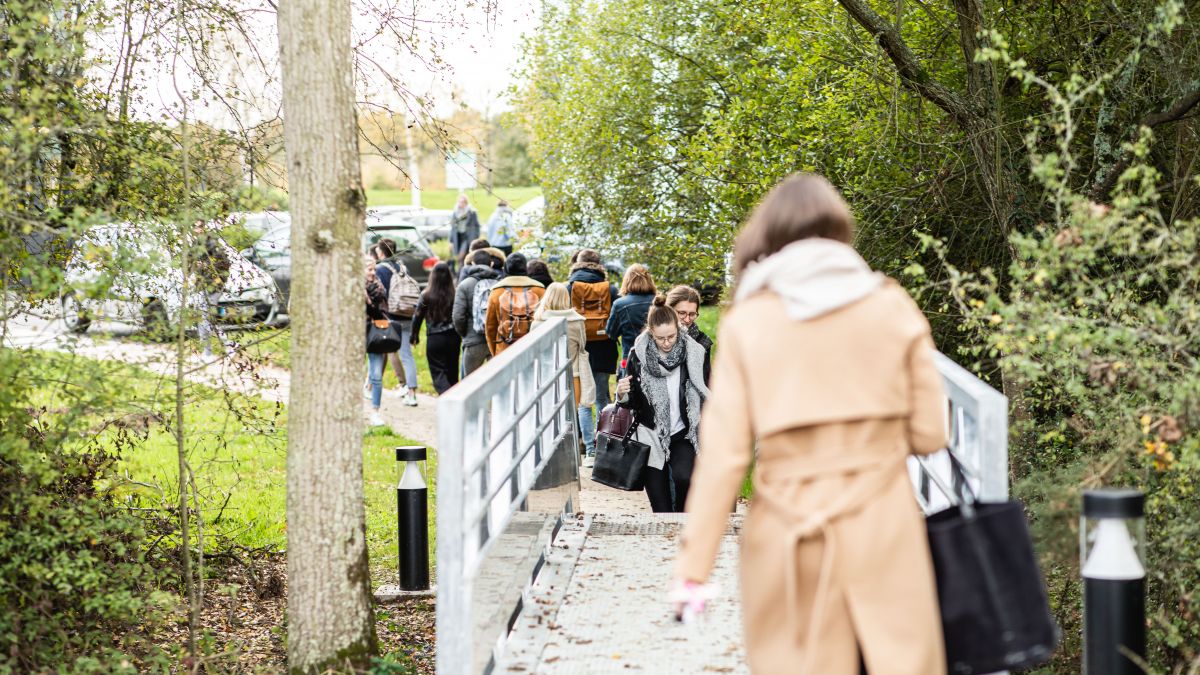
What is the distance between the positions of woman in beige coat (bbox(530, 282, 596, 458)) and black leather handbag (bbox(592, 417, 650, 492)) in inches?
81.7

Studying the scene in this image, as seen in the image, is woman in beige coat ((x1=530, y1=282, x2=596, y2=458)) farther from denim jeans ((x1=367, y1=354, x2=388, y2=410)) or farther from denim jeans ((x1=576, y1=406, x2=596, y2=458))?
denim jeans ((x1=367, y1=354, x2=388, y2=410))

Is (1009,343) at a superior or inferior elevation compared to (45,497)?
superior

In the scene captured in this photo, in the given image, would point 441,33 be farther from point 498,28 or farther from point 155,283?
point 155,283

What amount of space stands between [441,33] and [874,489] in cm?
496

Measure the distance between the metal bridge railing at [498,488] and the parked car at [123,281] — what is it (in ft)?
5.34

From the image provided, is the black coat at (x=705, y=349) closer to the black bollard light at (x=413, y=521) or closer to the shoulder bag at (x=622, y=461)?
the shoulder bag at (x=622, y=461)

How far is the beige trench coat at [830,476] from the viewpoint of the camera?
3312mm

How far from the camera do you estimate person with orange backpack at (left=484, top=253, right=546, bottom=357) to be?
38.4 ft

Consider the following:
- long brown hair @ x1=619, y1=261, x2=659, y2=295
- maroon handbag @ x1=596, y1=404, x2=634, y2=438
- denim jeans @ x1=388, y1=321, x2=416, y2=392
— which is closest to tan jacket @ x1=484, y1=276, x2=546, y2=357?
long brown hair @ x1=619, y1=261, x2=659, y2=295

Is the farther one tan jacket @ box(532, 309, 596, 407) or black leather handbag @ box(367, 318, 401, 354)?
black leather handbag @ box(367, 318, 401, 354)

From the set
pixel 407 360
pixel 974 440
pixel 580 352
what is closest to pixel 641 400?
pixel 580 352

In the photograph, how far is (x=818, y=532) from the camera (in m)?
3.33

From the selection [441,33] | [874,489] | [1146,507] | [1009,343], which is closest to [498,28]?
[441,33]

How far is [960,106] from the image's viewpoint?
8555mm
